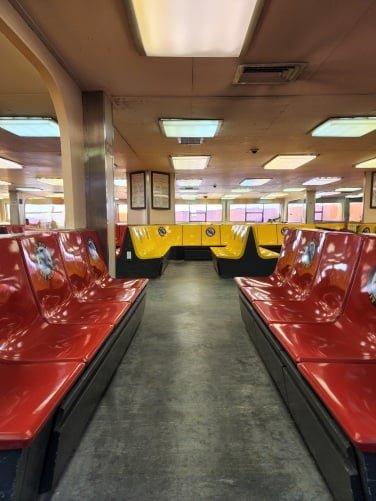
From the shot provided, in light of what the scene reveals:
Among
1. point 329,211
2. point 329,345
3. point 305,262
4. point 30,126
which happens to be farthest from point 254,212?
point 329,345

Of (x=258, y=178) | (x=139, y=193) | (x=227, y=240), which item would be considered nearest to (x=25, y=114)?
(x=139, y=193)

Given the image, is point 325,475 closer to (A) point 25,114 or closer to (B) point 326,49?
(B) point 326,49

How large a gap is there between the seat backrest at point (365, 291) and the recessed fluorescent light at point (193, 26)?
1.87m

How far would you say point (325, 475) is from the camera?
121cm

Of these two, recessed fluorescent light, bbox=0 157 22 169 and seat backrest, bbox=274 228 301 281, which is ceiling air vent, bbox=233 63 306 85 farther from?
recessed fluorescent light, bbox=0 157 22 169

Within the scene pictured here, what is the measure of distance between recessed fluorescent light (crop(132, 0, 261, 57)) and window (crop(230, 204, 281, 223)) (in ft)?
58.3

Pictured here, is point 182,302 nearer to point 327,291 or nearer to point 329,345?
point 327,291

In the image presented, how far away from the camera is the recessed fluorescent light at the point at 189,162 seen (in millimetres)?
6812

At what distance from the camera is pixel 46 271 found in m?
2.06

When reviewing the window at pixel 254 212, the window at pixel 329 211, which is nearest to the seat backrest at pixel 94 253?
the window at pixel 254 212

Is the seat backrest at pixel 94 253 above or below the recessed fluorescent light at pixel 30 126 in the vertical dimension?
below

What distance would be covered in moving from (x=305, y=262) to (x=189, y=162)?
5.32m

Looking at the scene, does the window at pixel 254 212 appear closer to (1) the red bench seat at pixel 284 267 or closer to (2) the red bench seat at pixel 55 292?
(1) the red bench seat at pixel 284 267

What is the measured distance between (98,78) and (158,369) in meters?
3.07
